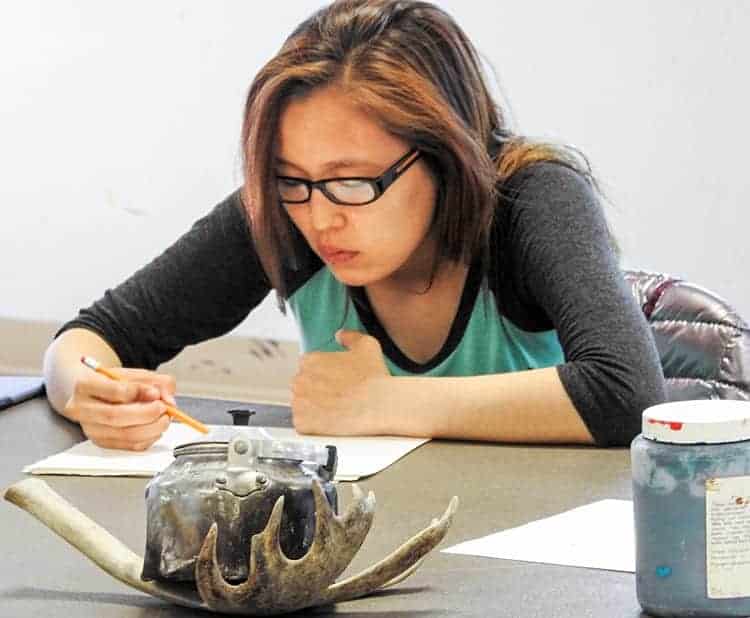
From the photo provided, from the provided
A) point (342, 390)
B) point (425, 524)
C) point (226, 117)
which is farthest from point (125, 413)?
point (226, 117)

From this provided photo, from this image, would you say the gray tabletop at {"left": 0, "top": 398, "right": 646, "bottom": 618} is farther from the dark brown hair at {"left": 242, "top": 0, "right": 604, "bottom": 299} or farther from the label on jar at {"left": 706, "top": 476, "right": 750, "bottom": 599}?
the dark brown hair at {"left": 242, "top": 0, "right": 604, "bottom": 299}

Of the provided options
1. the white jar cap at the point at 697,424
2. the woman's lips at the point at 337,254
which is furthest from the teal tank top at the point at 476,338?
the white jar cap at the point at 697,424

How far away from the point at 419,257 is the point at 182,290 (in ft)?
1.14

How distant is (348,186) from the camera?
1.64 meters

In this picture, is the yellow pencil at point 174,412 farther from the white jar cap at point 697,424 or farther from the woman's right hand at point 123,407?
the white jar cap at point 697,424

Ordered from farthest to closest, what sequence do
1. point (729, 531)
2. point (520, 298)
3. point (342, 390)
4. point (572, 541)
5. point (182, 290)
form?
point (182, 290), point (520, 298), point (342, 390), point (572, 541), point (729, 531)

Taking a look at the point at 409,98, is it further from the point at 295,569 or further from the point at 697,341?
the point at 295,569

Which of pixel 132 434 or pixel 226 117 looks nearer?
pixel 132 434

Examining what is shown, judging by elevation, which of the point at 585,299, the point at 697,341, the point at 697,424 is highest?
the point at 697,424

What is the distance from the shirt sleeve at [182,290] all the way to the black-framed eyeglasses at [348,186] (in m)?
0.30

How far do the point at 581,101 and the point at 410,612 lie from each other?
2.04 m

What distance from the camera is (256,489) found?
38.2 inches

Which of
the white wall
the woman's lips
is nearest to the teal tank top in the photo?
the woman's lips

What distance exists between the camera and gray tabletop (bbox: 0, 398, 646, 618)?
1.01 meters
